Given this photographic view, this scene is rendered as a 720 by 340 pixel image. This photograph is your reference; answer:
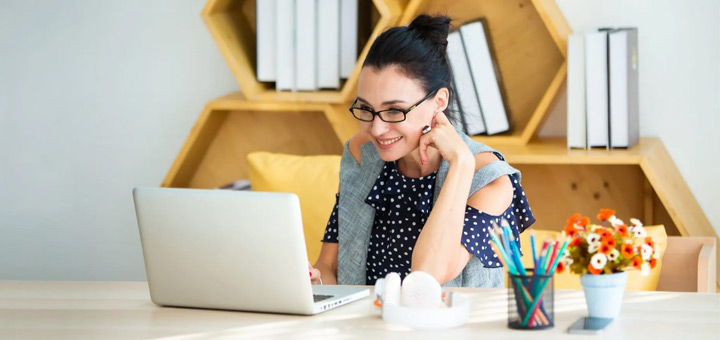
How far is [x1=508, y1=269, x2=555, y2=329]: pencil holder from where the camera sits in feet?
4.85

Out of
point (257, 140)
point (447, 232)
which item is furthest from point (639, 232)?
point (257, 140)

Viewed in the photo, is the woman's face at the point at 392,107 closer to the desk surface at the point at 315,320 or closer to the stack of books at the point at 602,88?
the desk surface at the point at 315,320

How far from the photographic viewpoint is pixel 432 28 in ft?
7.05

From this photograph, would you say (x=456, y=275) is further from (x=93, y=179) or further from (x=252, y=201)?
(x=93, y=179)

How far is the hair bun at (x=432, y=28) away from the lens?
215 cm

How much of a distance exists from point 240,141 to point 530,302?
6.45 ft

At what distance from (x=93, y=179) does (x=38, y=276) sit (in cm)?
46

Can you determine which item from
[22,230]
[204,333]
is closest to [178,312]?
[204,333]

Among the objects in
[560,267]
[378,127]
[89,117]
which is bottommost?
[560,267]

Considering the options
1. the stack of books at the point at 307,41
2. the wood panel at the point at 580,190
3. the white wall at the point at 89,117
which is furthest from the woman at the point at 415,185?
the white wall at the point at 89,117

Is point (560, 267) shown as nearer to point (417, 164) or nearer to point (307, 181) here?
point (417, 164)

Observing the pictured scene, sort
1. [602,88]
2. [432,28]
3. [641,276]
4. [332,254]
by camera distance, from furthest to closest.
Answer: [602,88] < [641,276] < [332,254] < [432,28]

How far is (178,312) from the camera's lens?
1680 millimetres

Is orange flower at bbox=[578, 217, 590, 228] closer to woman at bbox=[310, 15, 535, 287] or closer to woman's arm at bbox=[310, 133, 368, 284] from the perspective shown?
woman at bbox=[310, 15, 535, 287]
